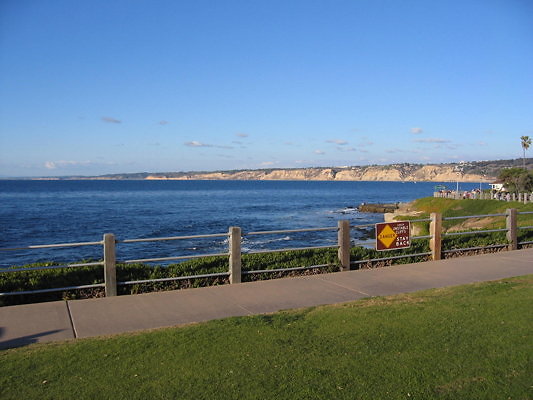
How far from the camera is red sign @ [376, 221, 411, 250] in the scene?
1168cm

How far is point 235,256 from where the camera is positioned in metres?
9.89

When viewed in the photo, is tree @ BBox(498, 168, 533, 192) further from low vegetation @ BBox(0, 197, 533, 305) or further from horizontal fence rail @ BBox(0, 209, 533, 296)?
horizontal fence rail @ BBox(0, 209, 533, 296)

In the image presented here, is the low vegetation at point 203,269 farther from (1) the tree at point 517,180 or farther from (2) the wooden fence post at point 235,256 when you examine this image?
(1) the tree at point 517,180

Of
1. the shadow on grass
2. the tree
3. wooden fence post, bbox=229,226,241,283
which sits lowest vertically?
the tree

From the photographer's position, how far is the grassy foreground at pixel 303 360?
4.73 m

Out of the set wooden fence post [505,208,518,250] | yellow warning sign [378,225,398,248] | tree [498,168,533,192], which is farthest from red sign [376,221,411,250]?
tree [498,168,533,192]

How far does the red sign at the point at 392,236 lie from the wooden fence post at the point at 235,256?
11.3 feet

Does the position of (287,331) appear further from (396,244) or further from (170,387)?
(396,244)

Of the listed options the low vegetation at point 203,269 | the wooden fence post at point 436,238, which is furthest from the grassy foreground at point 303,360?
the wooden fence post at point 436,238

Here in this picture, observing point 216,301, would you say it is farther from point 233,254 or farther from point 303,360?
point 303,360

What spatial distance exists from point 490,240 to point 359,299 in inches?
290

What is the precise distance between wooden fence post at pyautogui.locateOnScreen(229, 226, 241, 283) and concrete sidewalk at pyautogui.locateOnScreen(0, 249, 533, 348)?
250 mm

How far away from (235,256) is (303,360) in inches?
180

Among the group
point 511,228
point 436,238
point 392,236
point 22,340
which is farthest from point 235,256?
point 511,228
